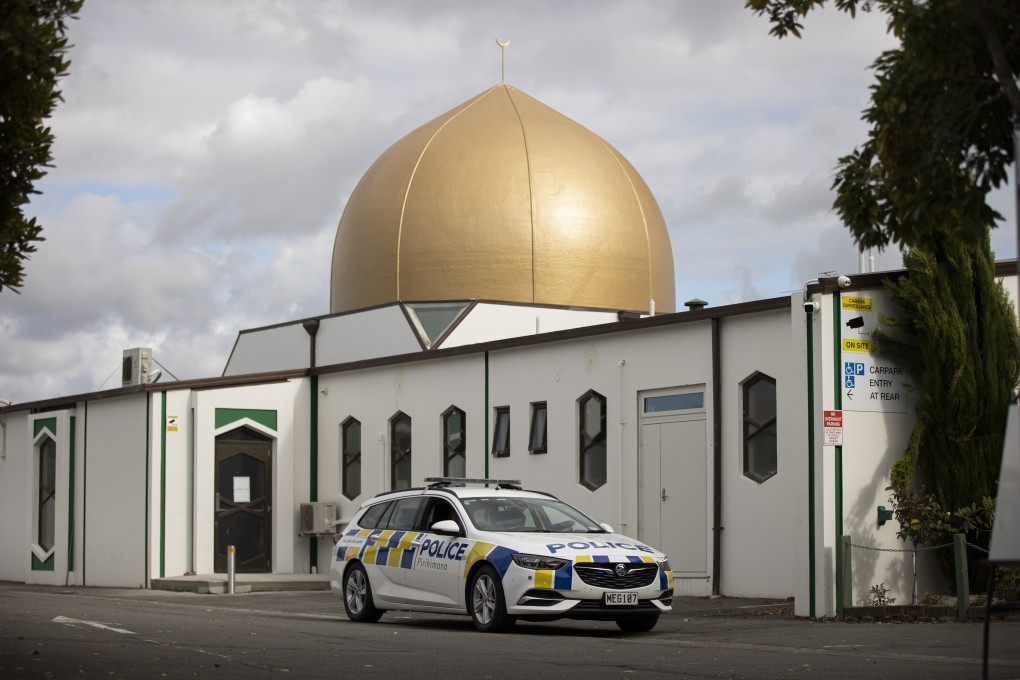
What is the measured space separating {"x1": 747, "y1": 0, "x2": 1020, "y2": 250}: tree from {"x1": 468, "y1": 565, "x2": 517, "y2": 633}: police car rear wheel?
6.48 meters

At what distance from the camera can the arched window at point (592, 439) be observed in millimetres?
22203

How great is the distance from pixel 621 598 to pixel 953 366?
17.0ft

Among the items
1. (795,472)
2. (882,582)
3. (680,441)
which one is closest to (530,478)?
(680,441)

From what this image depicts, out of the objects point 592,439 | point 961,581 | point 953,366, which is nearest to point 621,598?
point 961,581

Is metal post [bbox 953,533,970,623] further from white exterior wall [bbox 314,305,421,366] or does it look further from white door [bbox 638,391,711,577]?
white exterior wall [bbox 314,305,421,366]

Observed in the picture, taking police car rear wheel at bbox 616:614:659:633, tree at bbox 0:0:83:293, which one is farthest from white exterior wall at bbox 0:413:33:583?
tree at bbox 0:0:83:293

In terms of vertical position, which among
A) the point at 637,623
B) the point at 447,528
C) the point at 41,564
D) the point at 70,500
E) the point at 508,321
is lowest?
the point at 41,564

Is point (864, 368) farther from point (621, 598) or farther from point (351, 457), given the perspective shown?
point (351, 457)

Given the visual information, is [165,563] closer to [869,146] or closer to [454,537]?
[454,537]

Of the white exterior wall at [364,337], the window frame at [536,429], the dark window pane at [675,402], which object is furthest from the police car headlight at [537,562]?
the white exterior wall at [364,337]

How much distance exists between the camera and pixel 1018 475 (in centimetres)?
789

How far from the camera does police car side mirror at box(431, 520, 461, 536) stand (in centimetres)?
1534

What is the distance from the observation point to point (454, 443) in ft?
83.8

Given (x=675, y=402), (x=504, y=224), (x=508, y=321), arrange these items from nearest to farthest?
(x=675, y=402) < (x=508, y=321) < (x=504, y=224)
